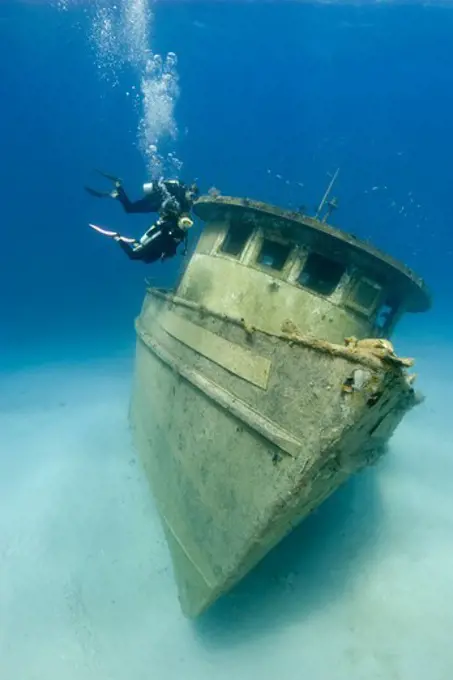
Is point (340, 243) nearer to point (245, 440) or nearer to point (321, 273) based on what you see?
point (321, 273)

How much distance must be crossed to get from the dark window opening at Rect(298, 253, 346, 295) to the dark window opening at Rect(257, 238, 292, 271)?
1.13ft

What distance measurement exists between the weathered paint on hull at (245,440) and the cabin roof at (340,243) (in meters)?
1.59

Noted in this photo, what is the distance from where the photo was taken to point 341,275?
19.0 feet

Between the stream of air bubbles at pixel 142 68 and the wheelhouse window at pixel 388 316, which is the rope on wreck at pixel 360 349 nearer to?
the wheelhouse window at pixel 388 316

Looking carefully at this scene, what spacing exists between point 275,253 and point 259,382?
2.57m

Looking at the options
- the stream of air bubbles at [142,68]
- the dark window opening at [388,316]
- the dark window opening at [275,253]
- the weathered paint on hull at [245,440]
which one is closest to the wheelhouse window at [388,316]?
the dark window opening at [388,316]

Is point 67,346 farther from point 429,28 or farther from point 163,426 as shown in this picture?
point 429,28

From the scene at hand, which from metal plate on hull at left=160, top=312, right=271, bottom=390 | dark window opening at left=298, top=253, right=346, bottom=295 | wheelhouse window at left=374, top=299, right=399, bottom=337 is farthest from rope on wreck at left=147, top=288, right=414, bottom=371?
wheelhouse window at left=374, top=299, right=399, bottom=337

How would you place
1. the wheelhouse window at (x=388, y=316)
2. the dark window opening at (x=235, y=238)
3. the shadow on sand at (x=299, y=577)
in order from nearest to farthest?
the shadow on sand at (x=299, y=577) < the dark window opening at (x=235, y=238) < the wheelhouse window at (x=388, y=316)

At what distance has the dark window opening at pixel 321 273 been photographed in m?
5.93

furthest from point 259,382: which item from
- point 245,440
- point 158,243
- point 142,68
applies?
point 142,68

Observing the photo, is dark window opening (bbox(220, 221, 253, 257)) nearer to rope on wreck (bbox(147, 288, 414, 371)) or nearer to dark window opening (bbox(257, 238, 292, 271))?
dark window opening (bbox(257, 238, 292, 271))

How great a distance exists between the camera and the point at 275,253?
Answer: 20.6 feet

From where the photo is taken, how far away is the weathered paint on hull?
3.62 metres
